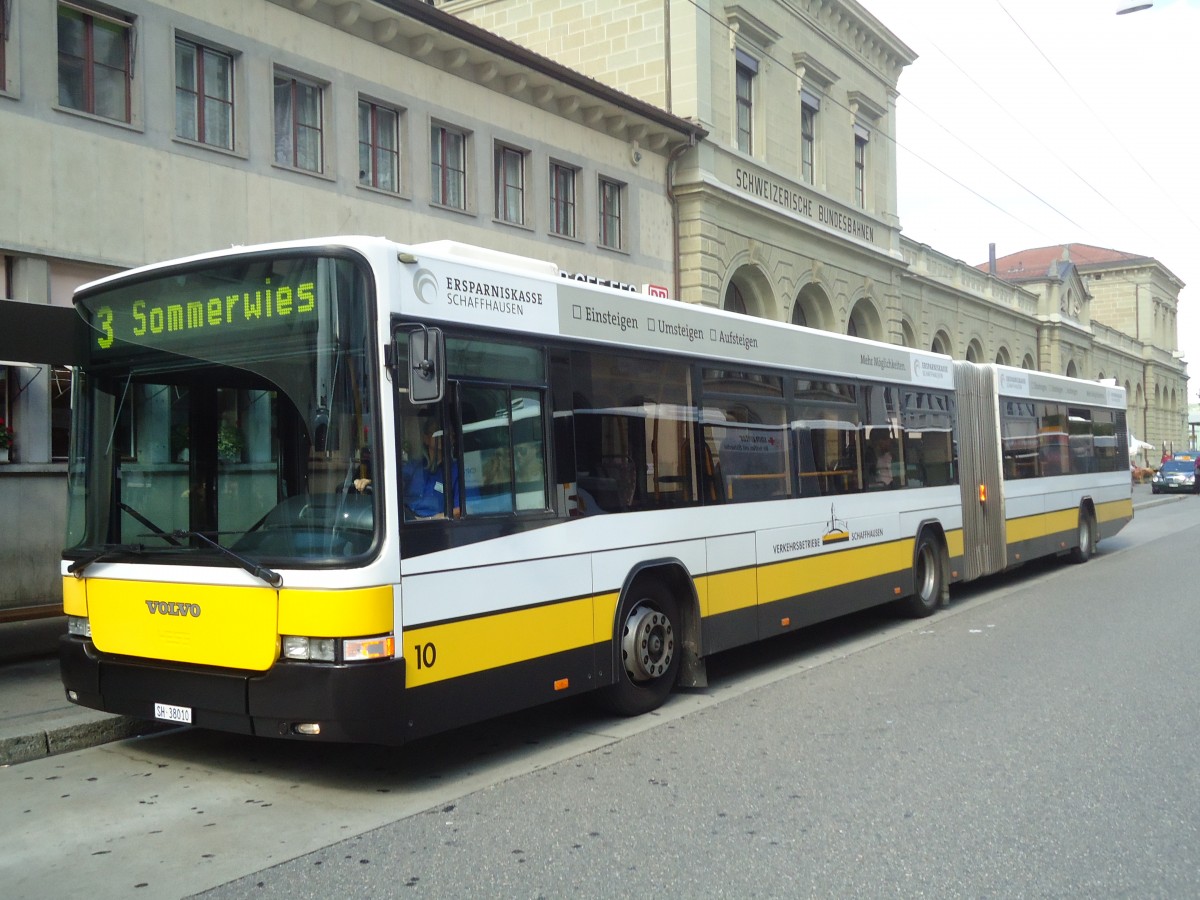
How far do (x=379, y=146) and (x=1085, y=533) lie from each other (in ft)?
41.1

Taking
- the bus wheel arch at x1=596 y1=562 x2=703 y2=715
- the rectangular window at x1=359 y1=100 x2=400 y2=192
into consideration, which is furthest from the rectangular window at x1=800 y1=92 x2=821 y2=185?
the bus wheel arch at x1=596 y1=562 x2=703 y2=715

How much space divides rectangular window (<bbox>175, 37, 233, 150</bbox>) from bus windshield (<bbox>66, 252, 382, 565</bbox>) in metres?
7.88

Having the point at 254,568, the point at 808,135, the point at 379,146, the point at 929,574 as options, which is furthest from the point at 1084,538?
the point at 254,568

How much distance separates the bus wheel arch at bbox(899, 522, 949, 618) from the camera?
12.9 meters

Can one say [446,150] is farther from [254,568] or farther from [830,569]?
[254,568]

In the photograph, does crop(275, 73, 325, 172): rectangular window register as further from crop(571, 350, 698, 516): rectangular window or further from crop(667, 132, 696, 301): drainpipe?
crop(667, 132, 696, 301): drainpipe

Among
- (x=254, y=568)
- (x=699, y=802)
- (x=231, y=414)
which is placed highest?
(x=231, y=414)

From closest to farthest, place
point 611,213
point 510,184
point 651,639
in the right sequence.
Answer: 1. point 651,639
2. point 510,184
3. point 611,213

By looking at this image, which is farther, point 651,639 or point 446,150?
point 446,150

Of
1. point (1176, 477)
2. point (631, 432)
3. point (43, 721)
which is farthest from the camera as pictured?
point (1176, 477)

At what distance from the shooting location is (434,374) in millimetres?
5949

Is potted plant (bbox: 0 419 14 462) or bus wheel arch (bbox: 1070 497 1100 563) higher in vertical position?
potted plant (bbox: 0 419 14 462)

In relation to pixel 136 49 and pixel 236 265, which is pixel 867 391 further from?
pixel 136 49

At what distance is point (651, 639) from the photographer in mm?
8195
